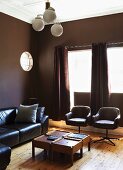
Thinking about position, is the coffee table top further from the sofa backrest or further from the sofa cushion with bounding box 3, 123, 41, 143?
the sofa backrest

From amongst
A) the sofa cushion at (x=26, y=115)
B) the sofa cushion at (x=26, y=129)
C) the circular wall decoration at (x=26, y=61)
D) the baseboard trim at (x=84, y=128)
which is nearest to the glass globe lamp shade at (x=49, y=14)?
the sofa cushion at (x=26, y=129)

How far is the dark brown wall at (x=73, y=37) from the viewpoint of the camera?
5.26 metres

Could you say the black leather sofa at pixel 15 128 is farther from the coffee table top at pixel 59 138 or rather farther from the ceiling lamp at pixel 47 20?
the ceiling lamp at pixel 47 20

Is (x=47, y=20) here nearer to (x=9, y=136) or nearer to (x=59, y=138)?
(x=59, y=138)

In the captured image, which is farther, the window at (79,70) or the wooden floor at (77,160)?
the window at (79,70)

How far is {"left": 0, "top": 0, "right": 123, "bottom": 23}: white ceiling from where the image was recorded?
190 inches

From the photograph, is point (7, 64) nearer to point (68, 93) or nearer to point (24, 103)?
point (24, 103)

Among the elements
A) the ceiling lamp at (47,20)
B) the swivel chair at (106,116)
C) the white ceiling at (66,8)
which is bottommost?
the swivel chair at (106,116)

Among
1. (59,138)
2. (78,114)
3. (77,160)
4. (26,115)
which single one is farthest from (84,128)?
(77,160)

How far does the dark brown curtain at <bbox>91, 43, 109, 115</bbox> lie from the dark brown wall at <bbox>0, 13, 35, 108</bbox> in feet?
6.17

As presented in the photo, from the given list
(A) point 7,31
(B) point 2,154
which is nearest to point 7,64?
(A) point 7,31

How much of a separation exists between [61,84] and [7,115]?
1.78m

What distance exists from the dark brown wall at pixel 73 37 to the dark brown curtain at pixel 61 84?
257 millimetres

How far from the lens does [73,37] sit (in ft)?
19.0
